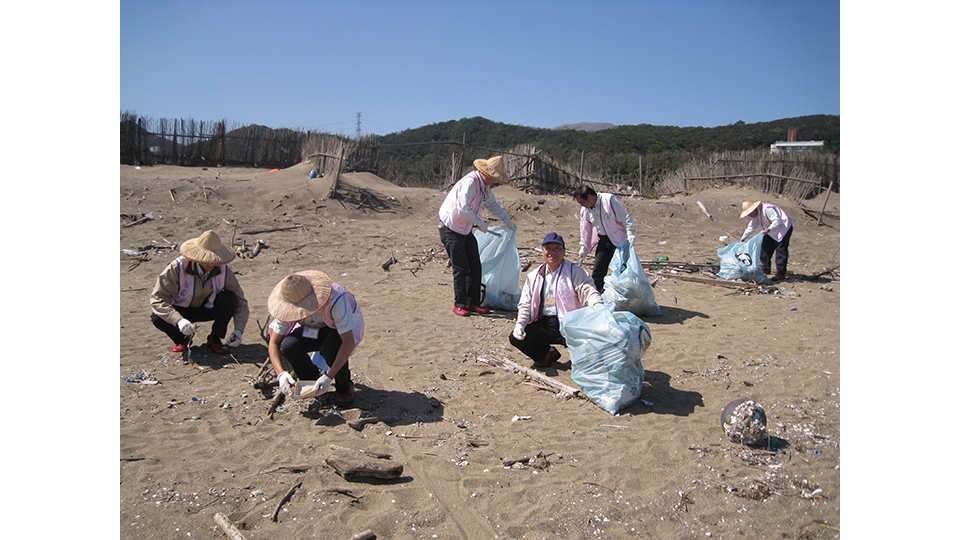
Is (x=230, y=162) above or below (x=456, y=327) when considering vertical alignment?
above

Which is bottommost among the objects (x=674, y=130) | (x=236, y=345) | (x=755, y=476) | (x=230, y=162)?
(x=755, y=476)

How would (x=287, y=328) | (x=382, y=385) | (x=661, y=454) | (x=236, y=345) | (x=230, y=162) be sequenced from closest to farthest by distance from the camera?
(x=661, y=454)
(x=287, y=328)
(x=382, y=385)
(x=236, y=345)
(x=230, y=162)

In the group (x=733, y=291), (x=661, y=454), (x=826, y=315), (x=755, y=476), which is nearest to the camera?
(x=755, y=476)

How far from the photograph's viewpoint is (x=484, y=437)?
336cm

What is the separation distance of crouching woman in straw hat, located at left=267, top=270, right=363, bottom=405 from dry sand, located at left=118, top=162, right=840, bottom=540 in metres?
0.24

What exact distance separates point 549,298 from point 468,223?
170 cm

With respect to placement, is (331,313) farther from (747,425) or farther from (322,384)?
(747,425)

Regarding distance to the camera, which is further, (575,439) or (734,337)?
(734,337)

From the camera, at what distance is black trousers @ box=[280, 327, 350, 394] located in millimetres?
3607

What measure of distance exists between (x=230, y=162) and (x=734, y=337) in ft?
50.7

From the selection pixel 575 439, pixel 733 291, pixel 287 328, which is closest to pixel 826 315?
pixel 733 291

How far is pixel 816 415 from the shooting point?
143 inches

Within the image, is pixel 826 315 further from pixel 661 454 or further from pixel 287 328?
pixel 287 328

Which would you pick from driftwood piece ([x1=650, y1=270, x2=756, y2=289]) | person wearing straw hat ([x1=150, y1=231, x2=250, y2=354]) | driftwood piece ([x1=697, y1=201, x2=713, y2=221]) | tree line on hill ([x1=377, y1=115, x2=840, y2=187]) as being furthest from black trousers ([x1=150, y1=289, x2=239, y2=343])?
tree line on hill ([x1=377, y1=115, x2=840, y2=187])
